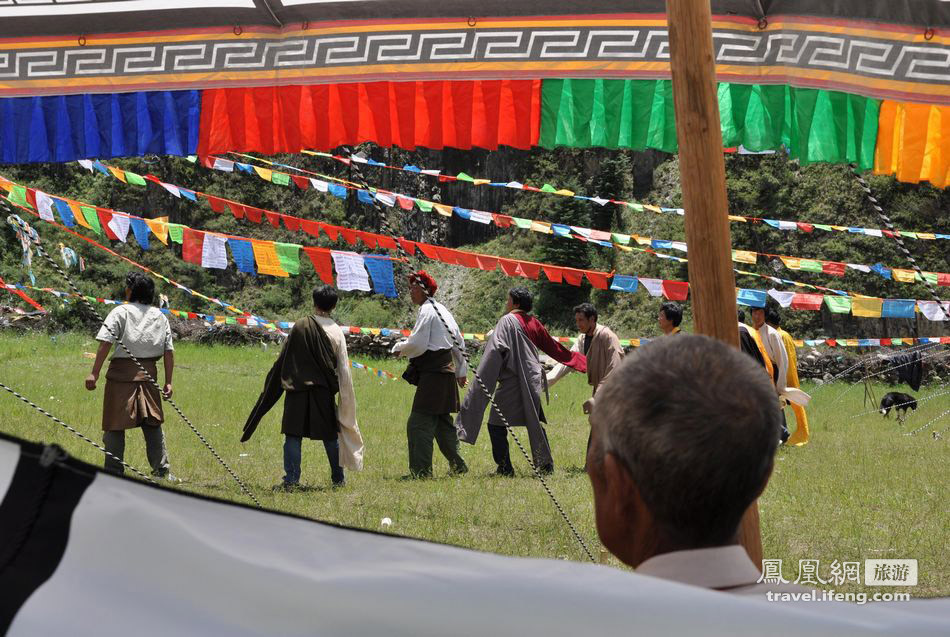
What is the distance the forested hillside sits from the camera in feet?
102

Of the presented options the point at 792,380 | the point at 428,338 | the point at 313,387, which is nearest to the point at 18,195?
the point at 313,387

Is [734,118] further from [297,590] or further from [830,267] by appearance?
[830,267]

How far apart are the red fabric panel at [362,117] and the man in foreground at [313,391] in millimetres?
2280

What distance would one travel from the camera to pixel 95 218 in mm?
11148

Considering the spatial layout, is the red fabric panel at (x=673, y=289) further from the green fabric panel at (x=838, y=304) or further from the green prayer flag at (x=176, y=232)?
the green prayer flag at (x=176, y=232)

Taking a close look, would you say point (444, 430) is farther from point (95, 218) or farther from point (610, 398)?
point (610, 398)

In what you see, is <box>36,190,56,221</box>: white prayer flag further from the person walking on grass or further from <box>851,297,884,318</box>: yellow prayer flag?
<box>851,297,884,318</box>: yellow prayer flag

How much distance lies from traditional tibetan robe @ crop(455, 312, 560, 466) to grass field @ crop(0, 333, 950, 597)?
0.44 metres

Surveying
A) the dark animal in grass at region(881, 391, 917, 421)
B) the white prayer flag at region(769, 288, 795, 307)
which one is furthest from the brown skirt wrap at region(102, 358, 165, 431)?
the white prayer flag at region(769, 288, 795, 307)

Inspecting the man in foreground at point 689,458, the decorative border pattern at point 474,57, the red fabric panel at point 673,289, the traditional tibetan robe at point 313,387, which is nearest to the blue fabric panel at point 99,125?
the decorative border pattern at point 474,57

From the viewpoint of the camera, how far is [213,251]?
11.0m

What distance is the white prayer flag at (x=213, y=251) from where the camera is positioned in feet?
35.9

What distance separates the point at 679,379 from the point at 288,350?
6.13 m

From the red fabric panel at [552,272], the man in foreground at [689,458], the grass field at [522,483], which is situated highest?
the red fabric panel at [552,272]
